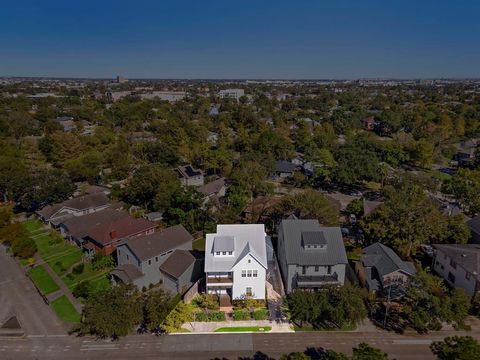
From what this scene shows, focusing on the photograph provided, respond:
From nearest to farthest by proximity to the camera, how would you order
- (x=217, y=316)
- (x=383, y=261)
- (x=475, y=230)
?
(x=217, y=316) < (x=383, y=261) < (x=475, y=230)

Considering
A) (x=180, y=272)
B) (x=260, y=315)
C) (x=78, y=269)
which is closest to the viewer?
(x=260, y=315)

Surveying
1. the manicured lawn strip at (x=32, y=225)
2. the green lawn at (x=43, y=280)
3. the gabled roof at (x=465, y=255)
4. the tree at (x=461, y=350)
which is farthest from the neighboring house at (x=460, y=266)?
the manicured lawn strip at (x=32, y=225)

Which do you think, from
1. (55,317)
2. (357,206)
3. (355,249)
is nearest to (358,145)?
(357,206)

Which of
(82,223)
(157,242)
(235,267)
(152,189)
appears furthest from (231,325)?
(152,189)

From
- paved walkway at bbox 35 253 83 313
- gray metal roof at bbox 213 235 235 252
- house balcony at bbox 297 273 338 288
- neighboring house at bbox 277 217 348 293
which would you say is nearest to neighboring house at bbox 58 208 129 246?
paved walkway at bbox 35 253 83 313

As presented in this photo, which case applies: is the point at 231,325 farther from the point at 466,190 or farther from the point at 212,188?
the point at 466,190

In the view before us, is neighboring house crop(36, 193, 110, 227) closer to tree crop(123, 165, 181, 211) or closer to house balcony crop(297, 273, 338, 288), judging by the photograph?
tree crop(123, 165, 181, 211)

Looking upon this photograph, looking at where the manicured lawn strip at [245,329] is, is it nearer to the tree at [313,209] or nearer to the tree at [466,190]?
the tree at [313,209]

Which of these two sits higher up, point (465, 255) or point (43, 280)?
point (465, 255)
